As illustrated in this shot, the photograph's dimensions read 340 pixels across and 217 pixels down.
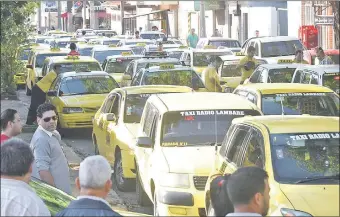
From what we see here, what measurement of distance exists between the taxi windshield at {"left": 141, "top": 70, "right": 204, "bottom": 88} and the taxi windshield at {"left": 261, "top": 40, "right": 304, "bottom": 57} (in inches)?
401

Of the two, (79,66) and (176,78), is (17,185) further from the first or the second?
(79,66)

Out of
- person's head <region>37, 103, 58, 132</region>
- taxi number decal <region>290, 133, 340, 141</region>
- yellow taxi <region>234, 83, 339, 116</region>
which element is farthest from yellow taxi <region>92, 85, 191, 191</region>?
taxi number decal <region>290, 133, 340, 141</region>

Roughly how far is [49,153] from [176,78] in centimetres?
1187

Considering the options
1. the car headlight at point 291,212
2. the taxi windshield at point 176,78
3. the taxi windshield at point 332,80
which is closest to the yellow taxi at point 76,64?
the taxi windshield at point 176,78

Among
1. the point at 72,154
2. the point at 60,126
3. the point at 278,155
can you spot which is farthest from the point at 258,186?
the point at 60,126

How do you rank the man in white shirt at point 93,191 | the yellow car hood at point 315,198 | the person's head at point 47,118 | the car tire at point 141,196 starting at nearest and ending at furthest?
the man in white shirt at point 93,191
the yellow car hood at point 315,198
the person's head at point 47,118
the car tire at point 141,196

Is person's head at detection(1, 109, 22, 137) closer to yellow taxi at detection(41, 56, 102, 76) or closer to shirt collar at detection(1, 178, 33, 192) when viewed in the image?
shirt collar at detection(1, 178, 33, 192)

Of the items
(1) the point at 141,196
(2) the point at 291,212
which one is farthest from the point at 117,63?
(2) the point at 291,212

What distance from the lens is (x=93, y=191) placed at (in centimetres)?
595

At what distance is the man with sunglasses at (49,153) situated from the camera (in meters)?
9.66

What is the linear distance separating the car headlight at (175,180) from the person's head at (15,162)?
4.43m

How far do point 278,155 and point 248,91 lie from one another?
247 inches

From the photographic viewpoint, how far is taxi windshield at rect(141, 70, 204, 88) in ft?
70.3

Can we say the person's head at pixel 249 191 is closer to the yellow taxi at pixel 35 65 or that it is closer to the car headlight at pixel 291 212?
the car headlight at pixel 291 212
